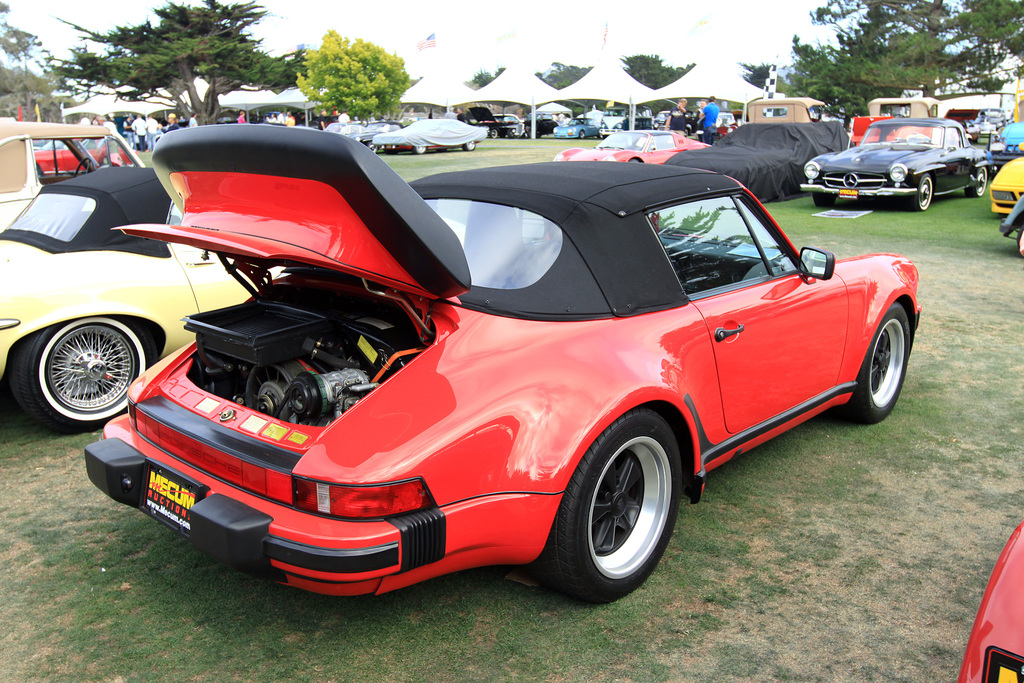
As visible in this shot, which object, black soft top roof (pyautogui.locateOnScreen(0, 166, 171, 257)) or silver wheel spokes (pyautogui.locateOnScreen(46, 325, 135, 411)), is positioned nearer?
silver wheel spokes (pyautogui.locateOnScreen(46, 325, 135, 411))

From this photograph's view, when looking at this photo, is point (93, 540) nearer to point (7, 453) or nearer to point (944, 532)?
point (7, 453)

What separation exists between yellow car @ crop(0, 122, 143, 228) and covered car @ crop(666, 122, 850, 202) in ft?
30.0

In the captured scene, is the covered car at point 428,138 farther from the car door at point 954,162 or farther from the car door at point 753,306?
the car door at point 753,306

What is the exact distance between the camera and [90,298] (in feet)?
14.2

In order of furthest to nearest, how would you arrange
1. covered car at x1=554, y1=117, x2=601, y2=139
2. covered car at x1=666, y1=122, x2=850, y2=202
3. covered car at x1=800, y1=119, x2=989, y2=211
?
covered car at x1=554, y1=117, x2=601, y2=139 < covered car at x1=666, y1=122, x2=850, y2=202 < covered car at x1=800, y1=119, x2=989, y2=211

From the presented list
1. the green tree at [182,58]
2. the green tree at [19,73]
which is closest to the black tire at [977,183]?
the green tree at [182,58]

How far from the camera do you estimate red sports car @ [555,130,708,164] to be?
16266 mm

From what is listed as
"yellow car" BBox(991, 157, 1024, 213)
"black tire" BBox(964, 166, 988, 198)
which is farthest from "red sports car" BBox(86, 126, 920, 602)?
"black tire" BBox(964, 166, 988, 198)

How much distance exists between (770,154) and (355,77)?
113 ft

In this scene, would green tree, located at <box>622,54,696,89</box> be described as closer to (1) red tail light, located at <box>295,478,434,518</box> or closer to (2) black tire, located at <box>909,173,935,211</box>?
(2) black tire, located at <box>909,173,935,211</box>

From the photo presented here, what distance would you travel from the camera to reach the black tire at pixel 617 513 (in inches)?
101

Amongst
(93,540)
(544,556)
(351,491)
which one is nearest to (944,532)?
(544,556)

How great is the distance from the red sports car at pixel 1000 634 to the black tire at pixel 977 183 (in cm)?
1511

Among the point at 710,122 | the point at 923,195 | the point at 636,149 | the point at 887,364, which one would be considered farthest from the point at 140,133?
the point at 887,364
